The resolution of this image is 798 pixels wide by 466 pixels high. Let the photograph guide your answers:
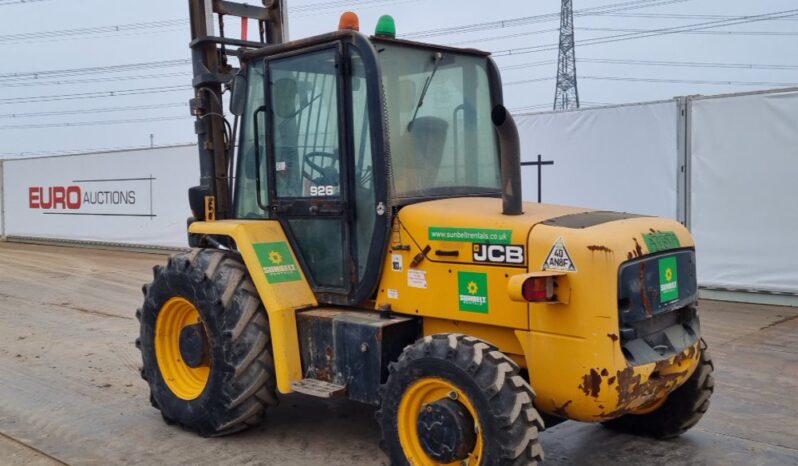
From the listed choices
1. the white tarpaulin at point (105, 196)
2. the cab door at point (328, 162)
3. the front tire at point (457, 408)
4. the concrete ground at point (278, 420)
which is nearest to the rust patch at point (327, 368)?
the cab door at point (328, 162)

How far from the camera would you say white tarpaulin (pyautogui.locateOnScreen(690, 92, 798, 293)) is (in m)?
9.73

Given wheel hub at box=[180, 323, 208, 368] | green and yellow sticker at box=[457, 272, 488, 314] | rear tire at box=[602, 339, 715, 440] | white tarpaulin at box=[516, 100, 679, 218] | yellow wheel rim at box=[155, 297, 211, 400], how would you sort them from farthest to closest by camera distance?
white tarpaulin at box=[516, 100, 679, 218] → yellow wheel rim at box=[155, 297, 211, 400] → wheel hub at box=[180, 323, 208, 368] → rear tire at box=[602, 339, 715, 440] → green and yellow sticker at box=[457, 272, 488, 314]

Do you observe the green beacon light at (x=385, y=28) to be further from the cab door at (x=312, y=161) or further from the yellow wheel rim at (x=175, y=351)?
the yellow wheel rim at (x=175, y=351)

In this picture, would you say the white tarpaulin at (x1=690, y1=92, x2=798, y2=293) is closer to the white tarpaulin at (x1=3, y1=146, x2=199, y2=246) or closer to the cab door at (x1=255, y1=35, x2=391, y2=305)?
the cab door at (x1=255, y1=35, x2=391, y2=305)

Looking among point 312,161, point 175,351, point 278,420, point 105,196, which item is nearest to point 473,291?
point 312,161

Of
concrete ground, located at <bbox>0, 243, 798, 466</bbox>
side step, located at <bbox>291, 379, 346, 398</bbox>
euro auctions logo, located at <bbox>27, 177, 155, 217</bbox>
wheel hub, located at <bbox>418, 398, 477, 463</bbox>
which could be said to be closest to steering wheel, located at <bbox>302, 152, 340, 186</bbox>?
side step, located at <bbox>291, 379, 346, 398</bbox>

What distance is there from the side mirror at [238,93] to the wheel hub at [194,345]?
1.48 m

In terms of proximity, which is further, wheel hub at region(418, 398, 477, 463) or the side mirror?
the side mirror

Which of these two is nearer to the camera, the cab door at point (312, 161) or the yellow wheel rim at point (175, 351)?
the cab door at point (312, 161)

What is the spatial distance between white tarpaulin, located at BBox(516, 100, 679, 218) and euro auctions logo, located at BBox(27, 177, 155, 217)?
31.5 feet

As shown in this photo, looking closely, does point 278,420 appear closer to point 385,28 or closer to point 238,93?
point 238,93

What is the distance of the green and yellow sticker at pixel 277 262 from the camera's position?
5004 mm

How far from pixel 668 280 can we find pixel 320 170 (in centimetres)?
216

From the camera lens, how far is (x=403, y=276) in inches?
180
